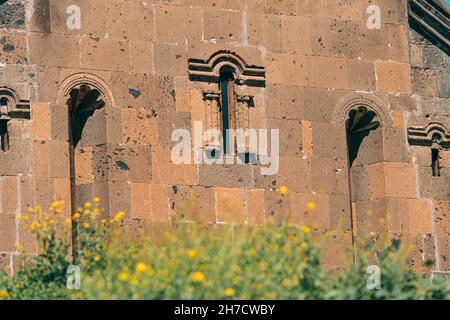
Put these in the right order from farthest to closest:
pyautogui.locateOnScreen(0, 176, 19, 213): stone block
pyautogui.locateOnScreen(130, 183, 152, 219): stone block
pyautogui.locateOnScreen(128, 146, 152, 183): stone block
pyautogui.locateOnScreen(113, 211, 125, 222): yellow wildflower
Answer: pyautogui.locateOnScreen(128, 146, 152, 183): stone block
pyautogui.locateOnScreen(130, 183, 152, 219): stone block
pyautogui.locateOnScreen(0, 176, 19, 213): stone block
pyautogui.locateOnScreen(113, 211, 125, 222): yellow wildflower

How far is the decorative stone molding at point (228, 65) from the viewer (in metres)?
24.5

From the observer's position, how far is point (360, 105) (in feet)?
84.6

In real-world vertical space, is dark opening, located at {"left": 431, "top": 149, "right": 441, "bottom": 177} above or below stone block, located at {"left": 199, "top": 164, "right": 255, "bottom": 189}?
above

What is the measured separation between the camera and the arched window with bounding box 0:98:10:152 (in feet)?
76.1

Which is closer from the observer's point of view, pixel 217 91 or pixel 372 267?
pixel 372 267

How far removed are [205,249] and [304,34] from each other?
7.88 meters

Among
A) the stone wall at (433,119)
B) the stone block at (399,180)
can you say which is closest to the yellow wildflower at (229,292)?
the stone block at (399,180)

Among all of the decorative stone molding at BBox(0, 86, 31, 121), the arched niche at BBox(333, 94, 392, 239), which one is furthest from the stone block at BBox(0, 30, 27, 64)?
the arched niche at BBox(333, 94, 392, 239)

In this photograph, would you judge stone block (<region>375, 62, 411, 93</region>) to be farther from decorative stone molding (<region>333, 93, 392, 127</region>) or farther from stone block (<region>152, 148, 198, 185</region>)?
stone block (<region>152, 148, 198, 185</region>)

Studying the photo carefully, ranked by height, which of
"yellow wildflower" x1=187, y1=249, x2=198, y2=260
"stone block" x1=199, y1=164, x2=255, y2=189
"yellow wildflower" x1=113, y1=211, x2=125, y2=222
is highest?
"stone block" x1=199, y1=164, x2=255, y2=189

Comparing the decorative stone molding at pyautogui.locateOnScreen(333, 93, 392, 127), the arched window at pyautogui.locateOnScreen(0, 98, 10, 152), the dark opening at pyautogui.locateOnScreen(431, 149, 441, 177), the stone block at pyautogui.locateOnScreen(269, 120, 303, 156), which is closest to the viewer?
the arched window at pyautogui.locateOnScreen(0, 98, 10, 152)
